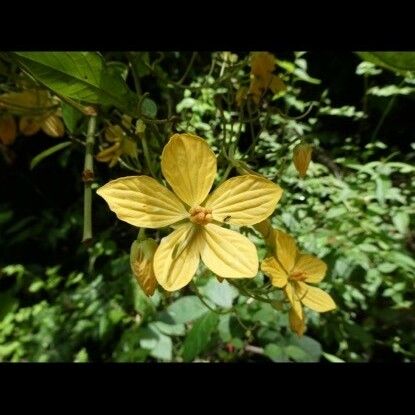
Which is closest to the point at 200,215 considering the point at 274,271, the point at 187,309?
the point at 274,271

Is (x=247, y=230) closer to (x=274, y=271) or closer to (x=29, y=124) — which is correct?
(x=274, y=271)

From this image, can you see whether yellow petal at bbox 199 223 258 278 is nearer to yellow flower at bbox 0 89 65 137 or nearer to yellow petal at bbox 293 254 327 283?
yellow petal at bbox 293 254 327 283

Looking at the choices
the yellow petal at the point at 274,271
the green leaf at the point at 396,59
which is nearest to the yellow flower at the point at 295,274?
the yellow petal at the point at 274,271

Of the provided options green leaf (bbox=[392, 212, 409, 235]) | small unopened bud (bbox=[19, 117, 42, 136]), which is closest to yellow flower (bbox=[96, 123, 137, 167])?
small unopened bud (bbox=[19, 117, 42, 136])

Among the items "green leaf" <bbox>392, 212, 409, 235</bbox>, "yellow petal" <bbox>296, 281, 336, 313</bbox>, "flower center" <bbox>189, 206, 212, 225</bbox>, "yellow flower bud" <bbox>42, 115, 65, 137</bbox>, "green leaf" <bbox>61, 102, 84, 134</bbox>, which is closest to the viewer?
"flower center" <bbox>189, 206, 212, 225</bbox>

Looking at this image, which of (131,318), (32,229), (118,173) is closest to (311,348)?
(131,318)

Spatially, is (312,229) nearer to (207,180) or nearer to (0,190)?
(207,180)

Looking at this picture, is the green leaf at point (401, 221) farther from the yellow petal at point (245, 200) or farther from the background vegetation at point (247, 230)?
the yellow petal at point (245, 200)
